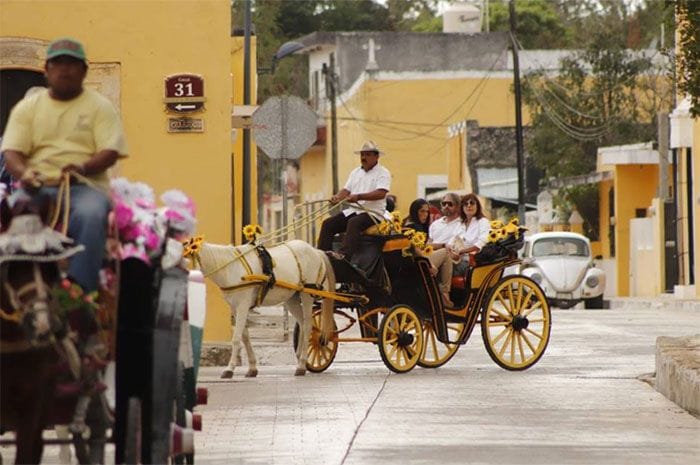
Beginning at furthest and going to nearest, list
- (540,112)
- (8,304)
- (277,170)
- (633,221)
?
(277,170) < (540,112) < (633,221) < (8,304)

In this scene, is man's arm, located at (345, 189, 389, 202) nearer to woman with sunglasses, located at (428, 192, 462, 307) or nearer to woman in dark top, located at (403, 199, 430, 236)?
woman with sunglasses, located at (428, 192, 462, 307)

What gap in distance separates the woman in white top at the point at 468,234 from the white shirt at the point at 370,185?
1.26 metres

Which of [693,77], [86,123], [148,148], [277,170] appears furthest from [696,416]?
[277,170]

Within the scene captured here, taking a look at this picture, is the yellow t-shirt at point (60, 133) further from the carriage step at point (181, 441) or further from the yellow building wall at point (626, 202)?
the yellow building wall at point (626, 202)

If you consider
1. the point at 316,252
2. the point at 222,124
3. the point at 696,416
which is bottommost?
the point at 696,416

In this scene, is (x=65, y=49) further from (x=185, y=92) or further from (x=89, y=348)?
(x=185, y=92)

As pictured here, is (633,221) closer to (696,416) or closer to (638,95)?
(638,95)

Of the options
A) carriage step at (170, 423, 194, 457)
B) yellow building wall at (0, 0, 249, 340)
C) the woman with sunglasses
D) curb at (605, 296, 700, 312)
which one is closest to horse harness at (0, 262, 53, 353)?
carriage step at (170, 423, 194, 457)

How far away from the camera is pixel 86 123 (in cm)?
842

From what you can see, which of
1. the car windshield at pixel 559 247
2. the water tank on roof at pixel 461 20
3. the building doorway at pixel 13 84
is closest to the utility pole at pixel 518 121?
the car windshield at pixel 559 247

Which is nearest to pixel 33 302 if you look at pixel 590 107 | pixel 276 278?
pixel 276 278

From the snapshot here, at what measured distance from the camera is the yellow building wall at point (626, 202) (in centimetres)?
5206

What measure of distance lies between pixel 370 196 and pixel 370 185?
27 centimetres

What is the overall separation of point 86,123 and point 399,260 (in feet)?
34.4
